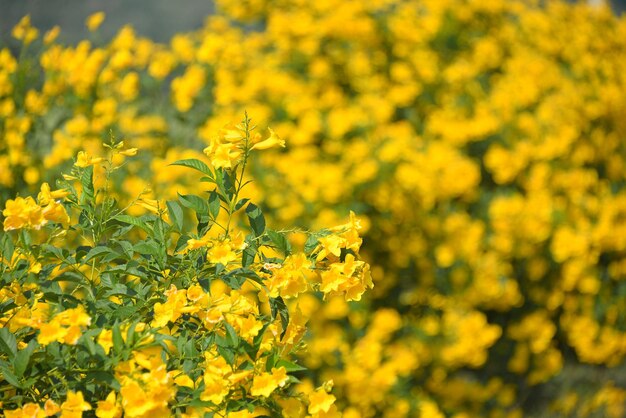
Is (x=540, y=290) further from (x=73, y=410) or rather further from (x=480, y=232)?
(x=73, y=410)

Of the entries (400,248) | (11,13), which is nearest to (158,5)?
(11,13)

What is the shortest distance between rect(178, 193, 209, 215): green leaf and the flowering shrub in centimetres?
158

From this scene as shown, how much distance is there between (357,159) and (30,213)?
8.79 feet

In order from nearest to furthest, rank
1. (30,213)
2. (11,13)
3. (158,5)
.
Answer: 1. (30,213)
2. (11,13)
3. (158,5)

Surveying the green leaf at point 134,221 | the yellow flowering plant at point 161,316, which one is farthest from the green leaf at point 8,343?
the green leaf at point 134,221

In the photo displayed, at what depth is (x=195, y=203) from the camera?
4.77 ft

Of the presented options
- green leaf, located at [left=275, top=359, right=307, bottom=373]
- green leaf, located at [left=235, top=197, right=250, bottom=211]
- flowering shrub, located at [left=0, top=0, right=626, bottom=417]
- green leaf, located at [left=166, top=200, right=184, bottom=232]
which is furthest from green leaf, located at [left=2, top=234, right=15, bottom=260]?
flowering shrub, located at [left=0, top=0, right=626, bottom=417]

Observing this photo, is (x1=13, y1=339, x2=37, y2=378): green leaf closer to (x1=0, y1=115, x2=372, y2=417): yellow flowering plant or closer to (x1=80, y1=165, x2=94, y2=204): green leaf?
→ (x1=0, y1=115, x2=372, y2=417): yellow flowering plant

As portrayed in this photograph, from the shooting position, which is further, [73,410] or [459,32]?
[459,32]

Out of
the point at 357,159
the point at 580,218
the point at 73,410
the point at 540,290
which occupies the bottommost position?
the point at 540,290

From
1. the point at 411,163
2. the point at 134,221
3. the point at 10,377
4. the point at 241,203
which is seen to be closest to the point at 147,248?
the point at 134,221

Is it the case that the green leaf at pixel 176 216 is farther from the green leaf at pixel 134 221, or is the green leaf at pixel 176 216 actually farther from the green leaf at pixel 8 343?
the green leaf at pixel 8 343

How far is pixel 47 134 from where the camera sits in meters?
→ 3.44

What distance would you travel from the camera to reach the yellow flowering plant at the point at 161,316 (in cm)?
127
